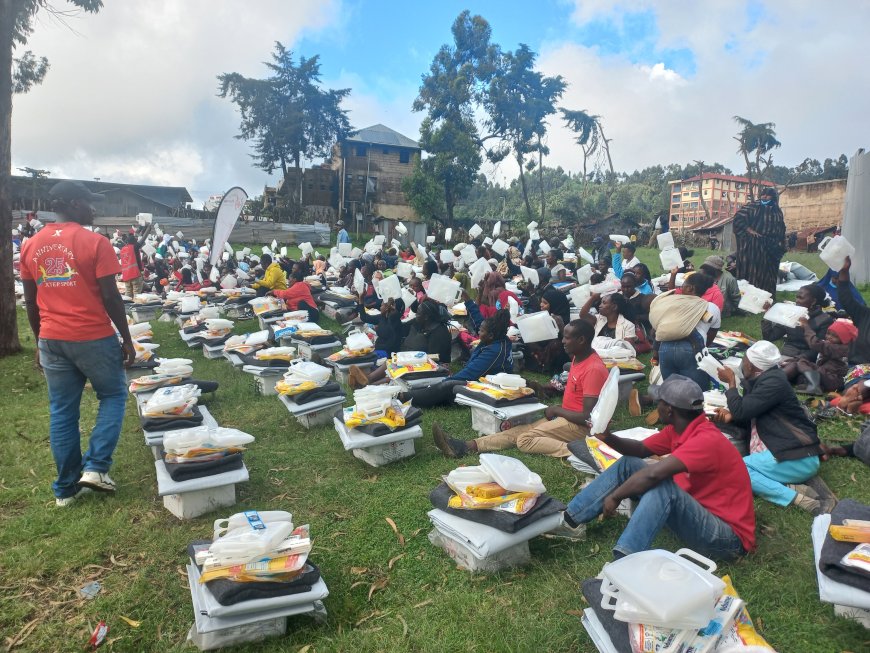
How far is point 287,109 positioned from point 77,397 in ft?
115

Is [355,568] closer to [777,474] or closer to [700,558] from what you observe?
[700,558]

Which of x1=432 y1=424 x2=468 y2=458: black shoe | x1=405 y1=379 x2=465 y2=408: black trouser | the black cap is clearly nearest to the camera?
the black cap

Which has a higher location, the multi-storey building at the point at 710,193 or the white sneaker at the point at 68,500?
the multi-storey building at the point at 710,193

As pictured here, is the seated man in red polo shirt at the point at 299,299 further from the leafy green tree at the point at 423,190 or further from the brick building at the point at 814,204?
the brick building at the point at 814,204

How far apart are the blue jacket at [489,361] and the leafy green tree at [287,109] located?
32.2 metres

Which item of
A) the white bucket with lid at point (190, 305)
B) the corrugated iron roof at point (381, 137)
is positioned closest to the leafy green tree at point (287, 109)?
the corrugated iron roof at point (381, 137)

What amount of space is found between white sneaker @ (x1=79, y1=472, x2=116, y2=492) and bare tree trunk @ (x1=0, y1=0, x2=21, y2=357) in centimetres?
579

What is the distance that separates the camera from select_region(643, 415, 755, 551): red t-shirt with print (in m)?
2.75

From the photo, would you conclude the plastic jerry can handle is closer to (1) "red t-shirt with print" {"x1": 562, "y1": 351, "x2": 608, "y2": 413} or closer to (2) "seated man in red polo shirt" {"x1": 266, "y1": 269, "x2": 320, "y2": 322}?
(1) "red t-shirt with print" {"x1": 562, "y1": 351, "x2": 608, "y2": 413}

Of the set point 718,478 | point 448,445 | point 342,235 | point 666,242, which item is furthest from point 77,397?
point 342,235

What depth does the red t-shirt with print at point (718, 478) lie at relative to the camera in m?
2.75

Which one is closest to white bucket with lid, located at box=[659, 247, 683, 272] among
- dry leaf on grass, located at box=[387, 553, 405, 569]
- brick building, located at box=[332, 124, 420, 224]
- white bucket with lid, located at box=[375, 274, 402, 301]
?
white bucket with lid, located at box=[375, 274, 402, 301]

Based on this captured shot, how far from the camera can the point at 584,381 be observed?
4316 millimetres

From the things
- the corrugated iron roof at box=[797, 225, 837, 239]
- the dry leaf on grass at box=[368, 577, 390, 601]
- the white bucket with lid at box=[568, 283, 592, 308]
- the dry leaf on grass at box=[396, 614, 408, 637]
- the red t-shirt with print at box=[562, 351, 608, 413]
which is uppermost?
the corrugated iron roof at box=[797, 225, 837, 239]
